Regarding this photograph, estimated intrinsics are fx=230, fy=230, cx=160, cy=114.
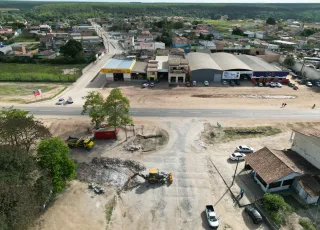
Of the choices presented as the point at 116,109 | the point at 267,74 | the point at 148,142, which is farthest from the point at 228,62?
the point at 116,109

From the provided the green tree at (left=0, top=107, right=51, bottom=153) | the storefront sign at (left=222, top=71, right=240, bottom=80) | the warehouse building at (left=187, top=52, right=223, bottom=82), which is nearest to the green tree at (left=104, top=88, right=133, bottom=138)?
the green tree at (left=0, top=107, right=51, bottom=153)

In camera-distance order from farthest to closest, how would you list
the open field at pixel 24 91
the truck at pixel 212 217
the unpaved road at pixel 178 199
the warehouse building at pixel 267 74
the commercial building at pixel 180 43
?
the commercial building at pixel 180 43
the warehouse building at pixel 267 74
the open field at pixel 24 91
the unpaved road at pixel 178 199
the truck at pixel 212 217

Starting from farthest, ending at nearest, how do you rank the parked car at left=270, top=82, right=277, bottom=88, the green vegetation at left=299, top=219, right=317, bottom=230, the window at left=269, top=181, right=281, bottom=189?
the parked car at left=270, top=82, right=277, bottom=88 → the window at left=269, top=181, right=281, bottom=189 → the green vegetation at left=299, top=219, right=317, bottom=230

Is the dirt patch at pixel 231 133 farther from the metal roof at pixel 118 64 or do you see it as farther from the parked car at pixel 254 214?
the metal roof at pixel 118 64

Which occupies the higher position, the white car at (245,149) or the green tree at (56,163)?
the green tree at (56,163)

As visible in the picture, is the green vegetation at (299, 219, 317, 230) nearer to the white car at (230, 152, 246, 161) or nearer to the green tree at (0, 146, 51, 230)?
the white car at (230, 152, 246, 161)

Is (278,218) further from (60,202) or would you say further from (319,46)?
(319,46)

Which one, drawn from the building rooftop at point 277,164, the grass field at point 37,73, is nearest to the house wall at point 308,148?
the building rooftop at point 277,164

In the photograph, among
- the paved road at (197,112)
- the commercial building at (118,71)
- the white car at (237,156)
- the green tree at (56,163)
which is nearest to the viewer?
the green tree at (56,163)
